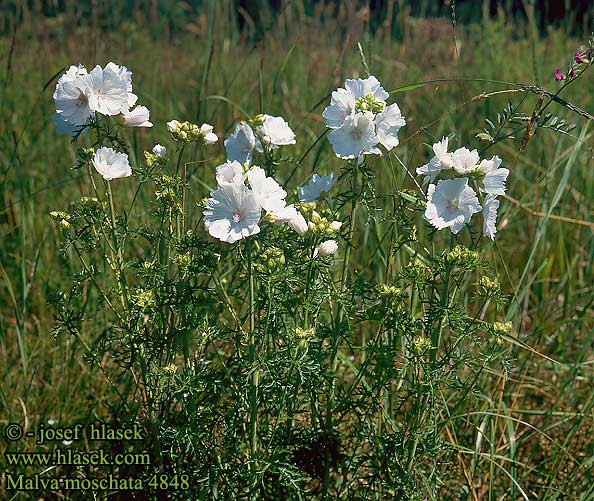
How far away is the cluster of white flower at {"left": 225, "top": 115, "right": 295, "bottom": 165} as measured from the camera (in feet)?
5.12

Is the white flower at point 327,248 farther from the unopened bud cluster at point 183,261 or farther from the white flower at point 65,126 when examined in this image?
the white flower at point 65,126

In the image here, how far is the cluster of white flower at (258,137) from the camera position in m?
1.56

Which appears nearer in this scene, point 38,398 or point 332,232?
point 332,232

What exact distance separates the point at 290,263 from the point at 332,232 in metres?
0.14

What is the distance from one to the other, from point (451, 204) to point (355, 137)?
0.80ft

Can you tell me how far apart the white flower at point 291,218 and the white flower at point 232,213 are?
0.15 feet

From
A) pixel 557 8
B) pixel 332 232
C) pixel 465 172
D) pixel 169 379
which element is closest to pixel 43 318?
pixel 169 379

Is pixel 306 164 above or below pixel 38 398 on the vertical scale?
above

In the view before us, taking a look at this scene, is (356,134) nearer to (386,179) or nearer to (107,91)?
(107,91)

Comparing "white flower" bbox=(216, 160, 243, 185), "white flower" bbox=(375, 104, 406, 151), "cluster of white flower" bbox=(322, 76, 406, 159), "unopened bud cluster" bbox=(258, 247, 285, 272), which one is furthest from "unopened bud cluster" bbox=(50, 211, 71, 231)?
"white flower" bbox=(375, 104, 406, 151)

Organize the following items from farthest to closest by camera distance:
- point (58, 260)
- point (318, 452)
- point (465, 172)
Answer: point (58, 260)
point (318, 452)
point (465, 172)

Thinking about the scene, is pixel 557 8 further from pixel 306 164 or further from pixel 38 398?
pixel 38 398

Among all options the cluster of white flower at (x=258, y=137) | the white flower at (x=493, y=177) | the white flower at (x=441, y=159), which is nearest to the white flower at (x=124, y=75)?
the cluster of white flower at (x=258, y=137)

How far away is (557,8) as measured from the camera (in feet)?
34.2
